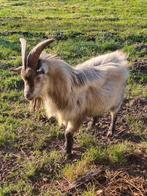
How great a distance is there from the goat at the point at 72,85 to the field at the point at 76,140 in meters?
0.40

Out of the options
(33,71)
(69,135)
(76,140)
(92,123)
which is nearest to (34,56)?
(33,71)

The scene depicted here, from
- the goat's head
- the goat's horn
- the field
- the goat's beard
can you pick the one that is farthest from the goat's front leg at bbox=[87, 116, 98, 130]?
the goat's horn

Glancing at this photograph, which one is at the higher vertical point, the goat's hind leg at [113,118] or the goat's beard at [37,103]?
the goat's beard at [37,103]

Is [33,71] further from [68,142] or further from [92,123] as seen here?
[92,123]

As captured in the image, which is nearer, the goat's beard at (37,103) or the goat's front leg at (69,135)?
the goat's beard at (37,103)

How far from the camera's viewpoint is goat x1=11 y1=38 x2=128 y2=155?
5992 millimetres

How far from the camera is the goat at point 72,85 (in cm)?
599

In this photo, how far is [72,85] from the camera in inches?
250

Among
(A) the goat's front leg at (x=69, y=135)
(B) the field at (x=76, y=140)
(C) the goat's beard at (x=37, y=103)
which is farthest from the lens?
(A) the goat's front leg at (x=69, y=135)

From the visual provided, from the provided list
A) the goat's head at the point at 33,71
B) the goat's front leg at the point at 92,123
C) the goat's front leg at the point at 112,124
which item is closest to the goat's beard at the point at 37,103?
the goat's head at the point at 33,71

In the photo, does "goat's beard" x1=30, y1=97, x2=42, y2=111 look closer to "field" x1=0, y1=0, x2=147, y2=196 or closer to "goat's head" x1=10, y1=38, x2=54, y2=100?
"goat's head" x1=10, y1=38, x2=54, y2=100

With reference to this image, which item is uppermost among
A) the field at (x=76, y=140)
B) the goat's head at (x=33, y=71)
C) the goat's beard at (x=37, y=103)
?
the goat's head at (x=33, y=71)

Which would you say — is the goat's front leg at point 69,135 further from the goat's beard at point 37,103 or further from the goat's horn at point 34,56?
the goat's horn at point 34,56

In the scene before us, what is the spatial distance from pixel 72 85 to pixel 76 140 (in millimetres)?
1226
